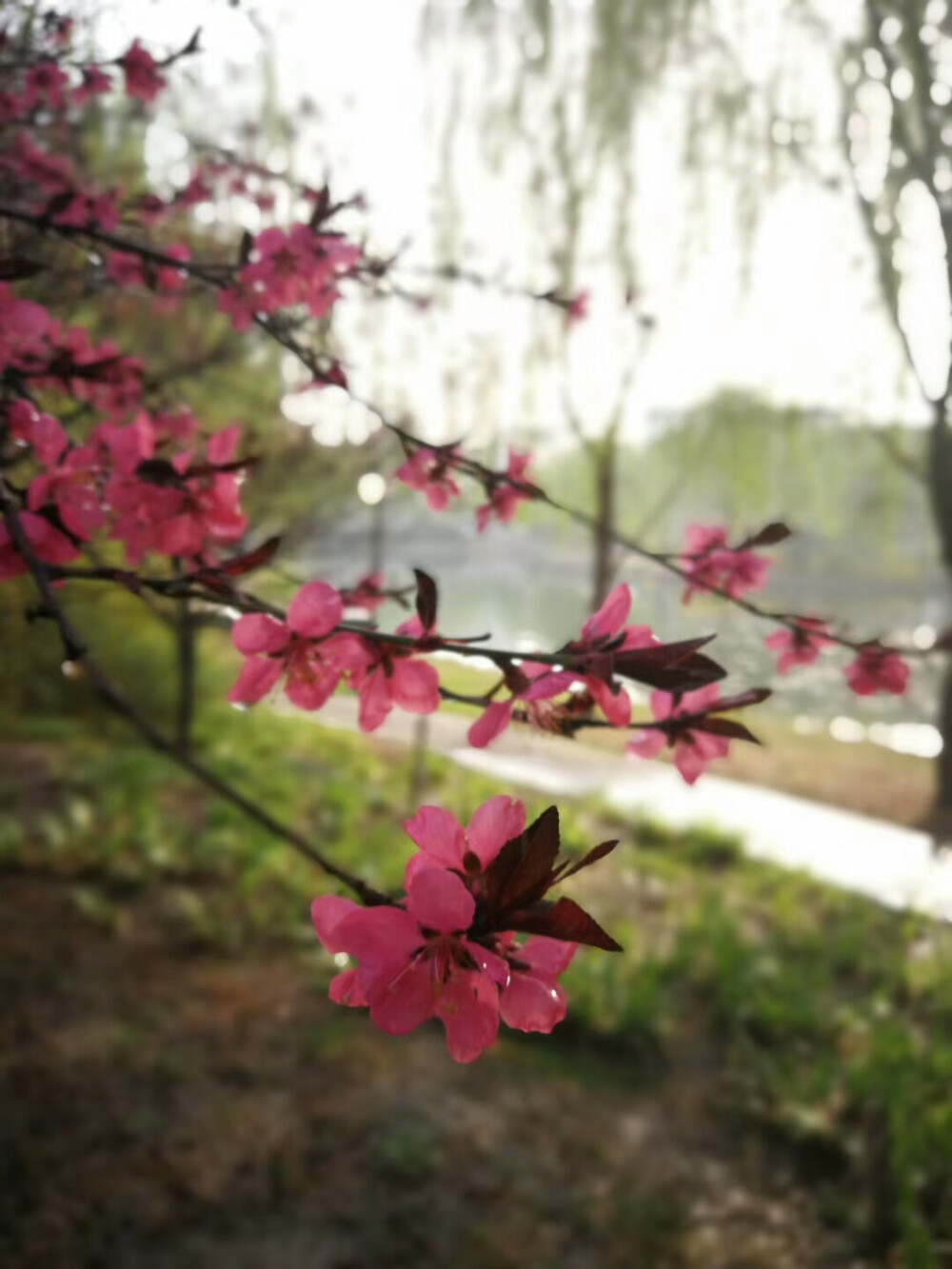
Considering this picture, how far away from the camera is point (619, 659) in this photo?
0.51 meters

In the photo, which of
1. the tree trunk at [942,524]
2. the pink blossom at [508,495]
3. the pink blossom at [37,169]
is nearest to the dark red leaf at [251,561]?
the pink blossom at [508,495]

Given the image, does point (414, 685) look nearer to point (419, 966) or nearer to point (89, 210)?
point (419, 966)

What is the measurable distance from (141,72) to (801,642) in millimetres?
1059

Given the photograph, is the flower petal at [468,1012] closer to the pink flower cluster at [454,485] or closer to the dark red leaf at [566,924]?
the dark red leaf at [566,924]

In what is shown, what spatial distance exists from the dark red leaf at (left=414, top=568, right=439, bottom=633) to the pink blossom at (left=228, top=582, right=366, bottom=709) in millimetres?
48

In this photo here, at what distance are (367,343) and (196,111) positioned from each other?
108 cm

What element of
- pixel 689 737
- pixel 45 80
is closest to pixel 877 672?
pixel 689 737

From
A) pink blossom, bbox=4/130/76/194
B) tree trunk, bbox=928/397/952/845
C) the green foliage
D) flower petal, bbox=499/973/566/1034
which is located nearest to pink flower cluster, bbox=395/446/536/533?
flower petal, bbox=499/973/566/1034

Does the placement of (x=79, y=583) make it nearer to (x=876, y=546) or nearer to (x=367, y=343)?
(x=367, y=343)

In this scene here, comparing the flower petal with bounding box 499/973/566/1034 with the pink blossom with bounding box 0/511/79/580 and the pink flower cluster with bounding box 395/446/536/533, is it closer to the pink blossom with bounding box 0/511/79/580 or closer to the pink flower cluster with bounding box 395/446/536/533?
the pink blossom with bounding box 0/511/79/580

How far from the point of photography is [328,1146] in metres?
2.07

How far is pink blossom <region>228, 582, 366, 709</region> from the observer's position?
571 millimetres

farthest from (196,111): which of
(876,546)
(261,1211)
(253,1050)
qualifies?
(876,546)

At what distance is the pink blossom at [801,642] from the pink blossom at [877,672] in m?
0.04
